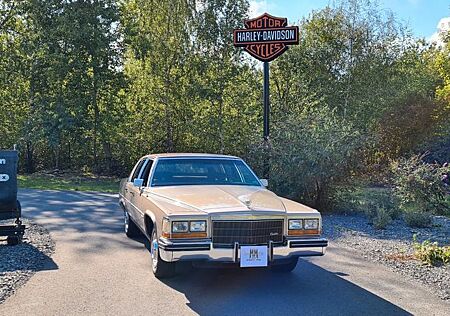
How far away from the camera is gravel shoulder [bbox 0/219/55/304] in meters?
5.59

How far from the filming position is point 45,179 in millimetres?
21156

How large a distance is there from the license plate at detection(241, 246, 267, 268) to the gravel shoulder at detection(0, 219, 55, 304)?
2625mm

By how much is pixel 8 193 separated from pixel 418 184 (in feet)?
28.3

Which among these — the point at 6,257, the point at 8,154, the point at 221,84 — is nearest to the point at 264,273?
the point at 6,257

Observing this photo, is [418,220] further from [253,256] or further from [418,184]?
[253,256]

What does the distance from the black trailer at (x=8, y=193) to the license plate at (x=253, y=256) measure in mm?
4142

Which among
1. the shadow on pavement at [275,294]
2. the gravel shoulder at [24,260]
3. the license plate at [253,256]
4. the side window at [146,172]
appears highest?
the side window at [146,172]

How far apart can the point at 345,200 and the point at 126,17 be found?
1533 cm

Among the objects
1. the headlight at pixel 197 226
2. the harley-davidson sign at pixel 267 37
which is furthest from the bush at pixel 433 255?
the harley-davidson sign at pixel 267 37

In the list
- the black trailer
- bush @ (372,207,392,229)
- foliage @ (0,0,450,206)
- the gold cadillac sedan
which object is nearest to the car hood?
the gold cadillac sedan

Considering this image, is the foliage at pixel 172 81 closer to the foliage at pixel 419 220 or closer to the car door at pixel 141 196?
the foliage at pixel 419 220

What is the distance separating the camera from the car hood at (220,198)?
5400mm

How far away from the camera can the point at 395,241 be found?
855cm

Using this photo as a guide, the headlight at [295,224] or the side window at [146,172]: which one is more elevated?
the side window at [146,172]
